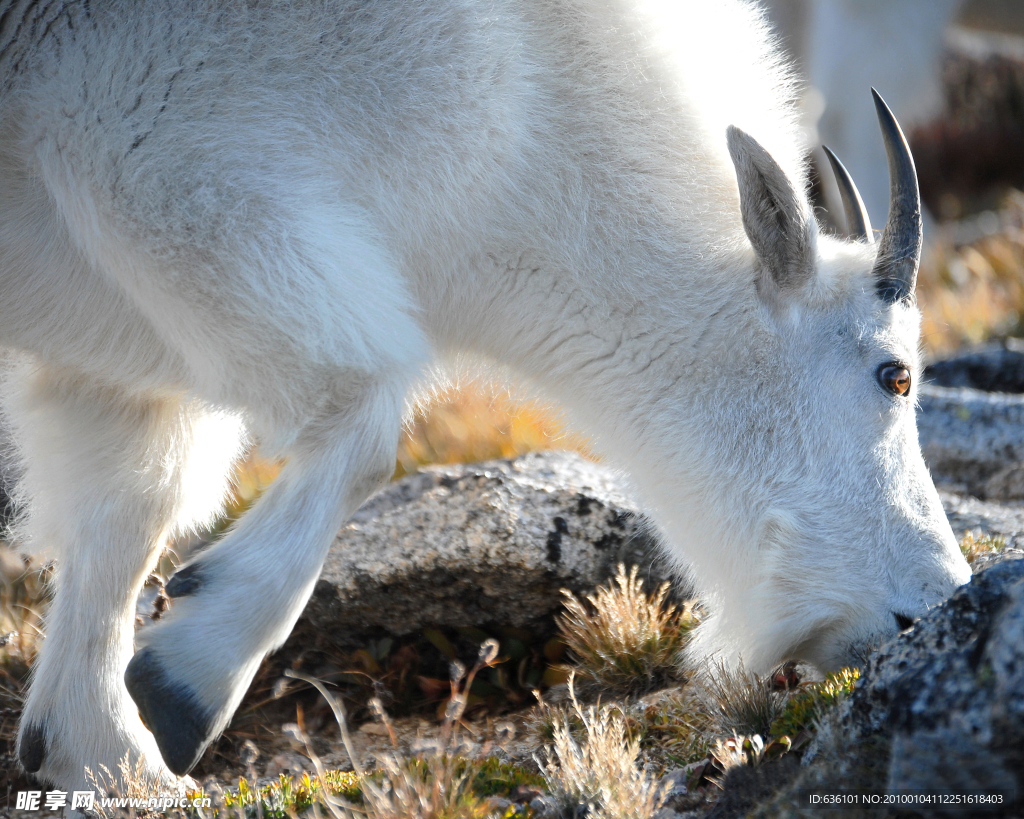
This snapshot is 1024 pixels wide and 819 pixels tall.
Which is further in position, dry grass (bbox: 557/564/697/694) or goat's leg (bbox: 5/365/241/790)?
dry grass (bbox: 557/564/697/694)

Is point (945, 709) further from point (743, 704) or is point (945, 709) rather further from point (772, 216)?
point (772, 216)

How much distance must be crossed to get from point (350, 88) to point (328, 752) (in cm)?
248

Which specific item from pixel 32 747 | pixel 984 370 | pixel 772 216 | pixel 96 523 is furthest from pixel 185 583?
pixel 984 370

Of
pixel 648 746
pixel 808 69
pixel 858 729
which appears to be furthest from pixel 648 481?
pixel 808 69

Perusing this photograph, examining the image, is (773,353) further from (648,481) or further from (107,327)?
(107,327)

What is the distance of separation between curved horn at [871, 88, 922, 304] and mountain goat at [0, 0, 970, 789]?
0.01 meters

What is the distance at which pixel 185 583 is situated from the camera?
2.29 metres

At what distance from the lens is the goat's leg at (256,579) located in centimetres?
221

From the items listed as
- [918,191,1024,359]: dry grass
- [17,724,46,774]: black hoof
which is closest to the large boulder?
[17,724,46,774]: black hoof

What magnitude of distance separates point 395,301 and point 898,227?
64.0 inches

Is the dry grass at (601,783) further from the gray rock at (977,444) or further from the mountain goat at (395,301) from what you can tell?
the gray rock at (977,444)

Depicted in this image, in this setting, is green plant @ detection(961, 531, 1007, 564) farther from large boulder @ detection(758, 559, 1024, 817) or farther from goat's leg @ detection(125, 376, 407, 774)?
goat's leg @ detection(125, 376, 407, 774)

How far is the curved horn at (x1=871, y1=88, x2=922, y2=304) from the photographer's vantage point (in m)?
2.78

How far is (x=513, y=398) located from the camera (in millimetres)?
3162
